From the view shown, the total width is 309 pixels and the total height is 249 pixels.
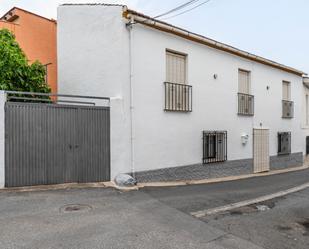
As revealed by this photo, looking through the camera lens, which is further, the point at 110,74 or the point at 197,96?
the point at 197,96

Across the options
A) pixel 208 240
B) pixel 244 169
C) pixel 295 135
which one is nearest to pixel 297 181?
pixel 244 169

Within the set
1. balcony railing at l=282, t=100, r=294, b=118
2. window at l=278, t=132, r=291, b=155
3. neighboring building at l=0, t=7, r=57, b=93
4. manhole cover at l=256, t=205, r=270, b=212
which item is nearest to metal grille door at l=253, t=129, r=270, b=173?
window at l=278, t=132, r=291, b=155

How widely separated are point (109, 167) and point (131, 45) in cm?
360

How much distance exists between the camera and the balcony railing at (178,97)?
9.62m

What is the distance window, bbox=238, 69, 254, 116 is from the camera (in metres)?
12.4

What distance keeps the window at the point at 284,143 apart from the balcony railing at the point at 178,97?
6.96 m

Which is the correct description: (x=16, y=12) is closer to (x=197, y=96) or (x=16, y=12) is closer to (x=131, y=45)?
(x=131, y=45)

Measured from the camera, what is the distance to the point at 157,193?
766cm

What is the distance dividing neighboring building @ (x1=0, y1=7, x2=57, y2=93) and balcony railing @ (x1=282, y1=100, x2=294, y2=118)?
11.1 metres

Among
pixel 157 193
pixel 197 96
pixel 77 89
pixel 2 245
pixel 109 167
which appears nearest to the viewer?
pixel 2 245

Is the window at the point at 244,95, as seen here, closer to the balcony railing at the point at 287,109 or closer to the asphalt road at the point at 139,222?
the balcony railing at the point at 287,109

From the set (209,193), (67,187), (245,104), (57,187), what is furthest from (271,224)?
(245,104)

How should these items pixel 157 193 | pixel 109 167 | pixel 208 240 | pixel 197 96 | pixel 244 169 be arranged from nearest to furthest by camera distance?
pixel 208 240 < pixel 157 193 < pixel 109 167 < pixel 197 96 < pixel 244 169

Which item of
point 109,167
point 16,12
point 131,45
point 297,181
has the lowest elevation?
point 297,181
